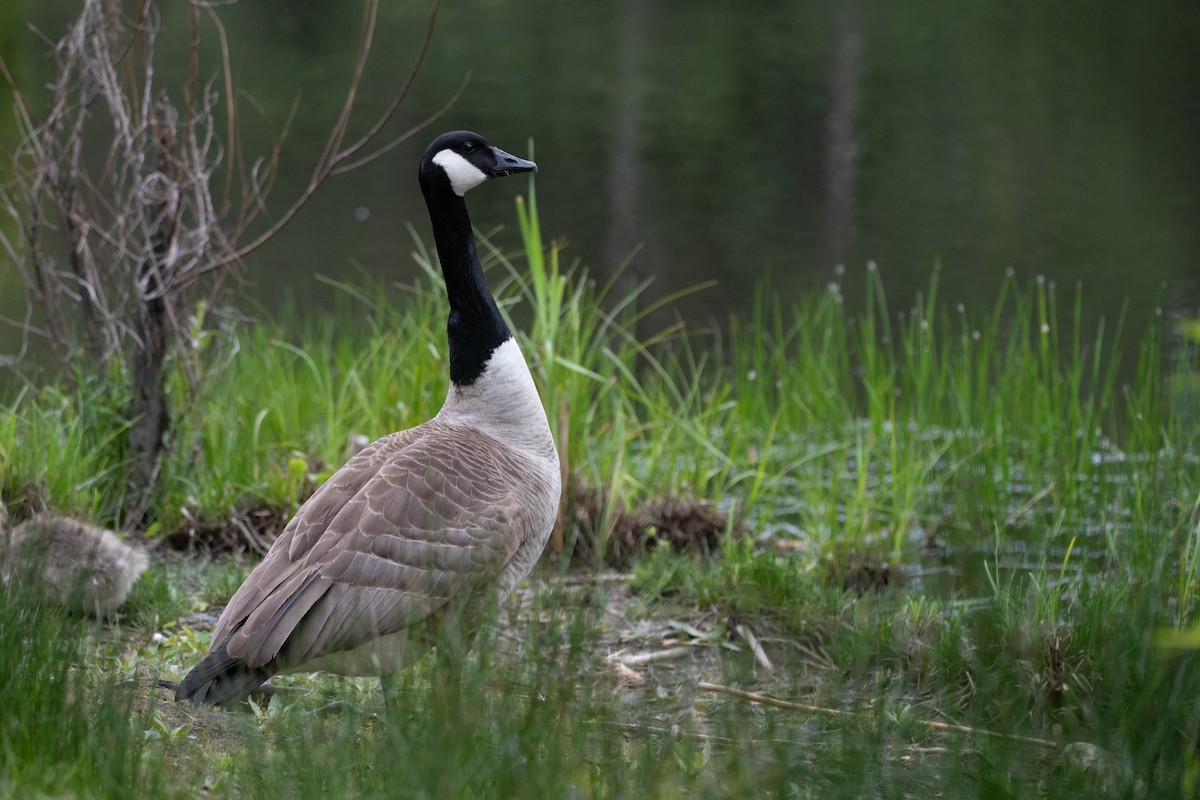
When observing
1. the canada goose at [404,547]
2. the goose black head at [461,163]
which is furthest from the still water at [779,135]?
the canada goose at [404,547]

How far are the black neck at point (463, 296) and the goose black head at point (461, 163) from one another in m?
0.06

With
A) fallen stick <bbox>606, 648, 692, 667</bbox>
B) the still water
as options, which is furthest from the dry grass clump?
the still water

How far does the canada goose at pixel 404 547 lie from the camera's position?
396 centimetres

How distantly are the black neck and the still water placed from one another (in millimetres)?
3692

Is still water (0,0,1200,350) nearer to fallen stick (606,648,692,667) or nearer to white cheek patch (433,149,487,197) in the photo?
white cheek patch (433,149,487,197)

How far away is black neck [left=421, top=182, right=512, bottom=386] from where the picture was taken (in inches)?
198

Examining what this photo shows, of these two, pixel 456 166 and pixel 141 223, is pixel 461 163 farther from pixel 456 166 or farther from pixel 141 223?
pixel 141 223

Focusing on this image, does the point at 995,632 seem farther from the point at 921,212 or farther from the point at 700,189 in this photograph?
the point at 700,189

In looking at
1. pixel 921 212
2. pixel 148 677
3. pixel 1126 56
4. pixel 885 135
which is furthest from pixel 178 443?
pixel 1126 56

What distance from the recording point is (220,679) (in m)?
3.89

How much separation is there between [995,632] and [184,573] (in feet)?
12.5

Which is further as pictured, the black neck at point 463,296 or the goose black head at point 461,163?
the goose black head at point 461,163

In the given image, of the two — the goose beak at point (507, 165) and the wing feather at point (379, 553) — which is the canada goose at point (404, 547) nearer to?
the wing feather at point (379, 553)

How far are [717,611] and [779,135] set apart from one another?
16338 millimetres
